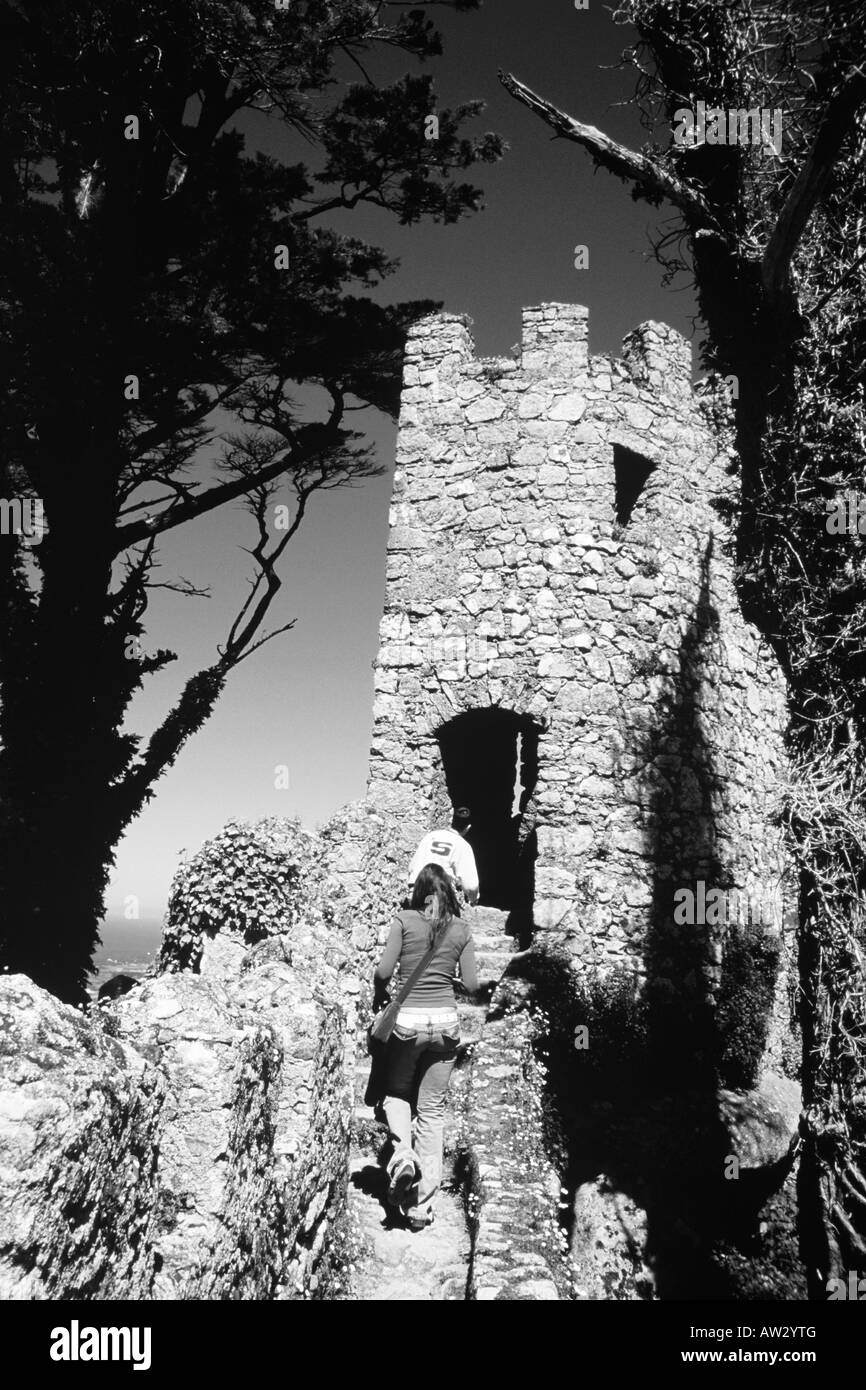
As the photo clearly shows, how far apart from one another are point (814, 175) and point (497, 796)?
327 inches

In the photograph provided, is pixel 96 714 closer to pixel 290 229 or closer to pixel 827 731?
pixel 290 229

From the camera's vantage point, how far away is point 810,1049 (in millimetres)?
3531

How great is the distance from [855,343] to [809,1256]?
4361 mm

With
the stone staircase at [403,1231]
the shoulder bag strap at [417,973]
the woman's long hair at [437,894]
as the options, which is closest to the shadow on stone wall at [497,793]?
the stone staircase at [403,1231]

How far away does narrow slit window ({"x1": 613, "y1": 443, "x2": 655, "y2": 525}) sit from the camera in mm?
7699

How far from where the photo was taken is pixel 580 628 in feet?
23.4

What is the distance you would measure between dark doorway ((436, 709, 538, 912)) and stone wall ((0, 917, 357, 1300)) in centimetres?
497

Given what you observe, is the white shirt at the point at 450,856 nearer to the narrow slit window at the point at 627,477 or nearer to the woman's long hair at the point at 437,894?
the woman's long hair at the point at 437,894

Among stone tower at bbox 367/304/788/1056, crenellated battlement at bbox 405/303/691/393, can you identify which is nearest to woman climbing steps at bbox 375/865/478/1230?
stone tower at bbox 367/304/788/1056

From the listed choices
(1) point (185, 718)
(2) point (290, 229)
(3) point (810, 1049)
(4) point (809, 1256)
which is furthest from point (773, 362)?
(1) point (185, 718)

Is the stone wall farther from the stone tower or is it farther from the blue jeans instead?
the stone tower

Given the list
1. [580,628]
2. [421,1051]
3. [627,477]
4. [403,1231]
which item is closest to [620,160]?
[580,628]

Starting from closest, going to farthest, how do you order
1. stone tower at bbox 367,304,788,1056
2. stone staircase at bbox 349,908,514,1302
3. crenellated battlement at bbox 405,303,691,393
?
stone staircase at bbox 349,908,514,1302, stone tower at bbox 367,304,788,1056, crenellated battlement at bbox 405,303,691,393

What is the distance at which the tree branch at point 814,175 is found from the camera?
324 centimetres
